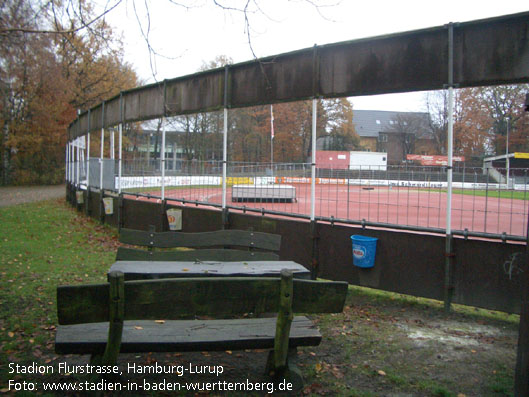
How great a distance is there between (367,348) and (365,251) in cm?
221

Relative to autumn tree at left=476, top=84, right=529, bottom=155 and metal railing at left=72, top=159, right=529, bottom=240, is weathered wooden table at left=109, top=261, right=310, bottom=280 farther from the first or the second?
autumn tree at left=476, top=84, right=529, bottom=155

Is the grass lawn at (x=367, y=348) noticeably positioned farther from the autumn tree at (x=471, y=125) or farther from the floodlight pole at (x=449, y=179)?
the autumn tree at (x=471, y=125)

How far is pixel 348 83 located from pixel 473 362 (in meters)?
4.23

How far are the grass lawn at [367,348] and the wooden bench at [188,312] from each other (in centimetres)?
53

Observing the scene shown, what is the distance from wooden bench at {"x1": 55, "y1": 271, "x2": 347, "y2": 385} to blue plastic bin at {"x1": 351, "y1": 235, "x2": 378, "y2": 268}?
3.24 m

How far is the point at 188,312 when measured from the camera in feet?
11.3

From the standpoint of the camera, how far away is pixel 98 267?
8.86 metres

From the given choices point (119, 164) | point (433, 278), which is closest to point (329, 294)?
point (433, 278)

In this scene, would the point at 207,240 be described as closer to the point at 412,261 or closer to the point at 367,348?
the point at 367,348

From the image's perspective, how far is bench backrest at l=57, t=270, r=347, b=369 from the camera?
3256 millimetres

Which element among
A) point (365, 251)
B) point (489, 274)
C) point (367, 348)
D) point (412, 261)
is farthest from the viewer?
point (365, 251)

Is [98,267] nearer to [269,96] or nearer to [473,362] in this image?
[269,96]

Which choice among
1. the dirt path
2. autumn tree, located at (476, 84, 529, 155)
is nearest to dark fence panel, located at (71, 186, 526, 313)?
autumn tree, located at (476, 84, 529, 155)

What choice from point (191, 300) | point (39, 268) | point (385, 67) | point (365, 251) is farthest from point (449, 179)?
point (39, 268)
